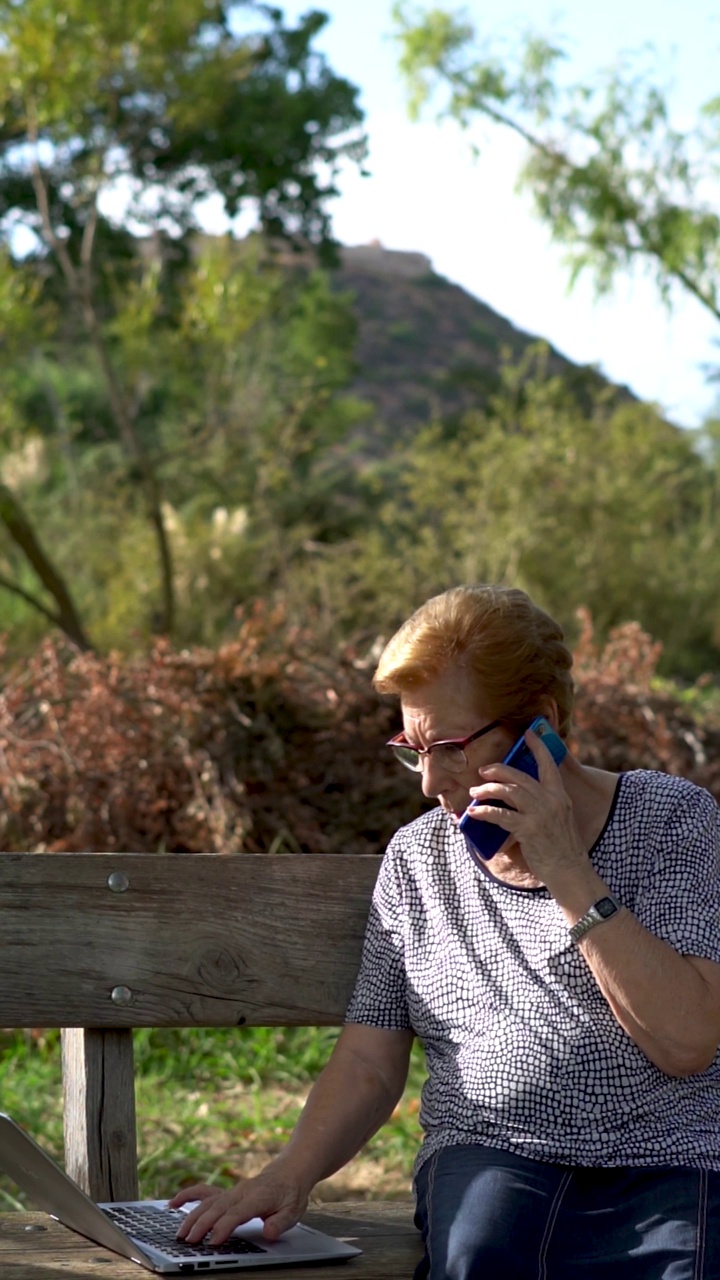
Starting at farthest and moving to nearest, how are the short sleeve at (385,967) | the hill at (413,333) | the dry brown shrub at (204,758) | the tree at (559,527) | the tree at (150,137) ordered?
the hill at (413,333) < the tree at (559,527) < the tree at (150,137) < the dry brown shrub at (204,758) < the short sleeve at (385,967)

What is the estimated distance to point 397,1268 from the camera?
2365 mm

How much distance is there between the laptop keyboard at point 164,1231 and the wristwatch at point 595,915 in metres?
0.70

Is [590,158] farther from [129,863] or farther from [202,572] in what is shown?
[129,863]

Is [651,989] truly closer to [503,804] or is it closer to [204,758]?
[503,804]

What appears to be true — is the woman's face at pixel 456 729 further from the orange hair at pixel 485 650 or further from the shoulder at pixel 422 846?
the shoulder at pixel 422 846

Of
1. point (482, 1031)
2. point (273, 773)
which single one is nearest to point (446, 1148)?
point (482, 1031)

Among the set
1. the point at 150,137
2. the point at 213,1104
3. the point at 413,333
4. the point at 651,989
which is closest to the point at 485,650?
the point at 651,989

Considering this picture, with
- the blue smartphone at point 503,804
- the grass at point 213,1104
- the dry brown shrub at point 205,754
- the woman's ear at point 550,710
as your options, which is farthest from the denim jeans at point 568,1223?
the dry brown shrub at point 205,754

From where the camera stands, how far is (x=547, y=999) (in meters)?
2.45

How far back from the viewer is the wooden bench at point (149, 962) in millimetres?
2648

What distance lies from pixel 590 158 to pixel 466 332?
5166 centimetres

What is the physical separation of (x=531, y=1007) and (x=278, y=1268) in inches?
22.1

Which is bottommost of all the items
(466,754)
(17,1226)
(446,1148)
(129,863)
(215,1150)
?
(215,1150)

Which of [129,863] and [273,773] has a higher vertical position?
[129,863]
